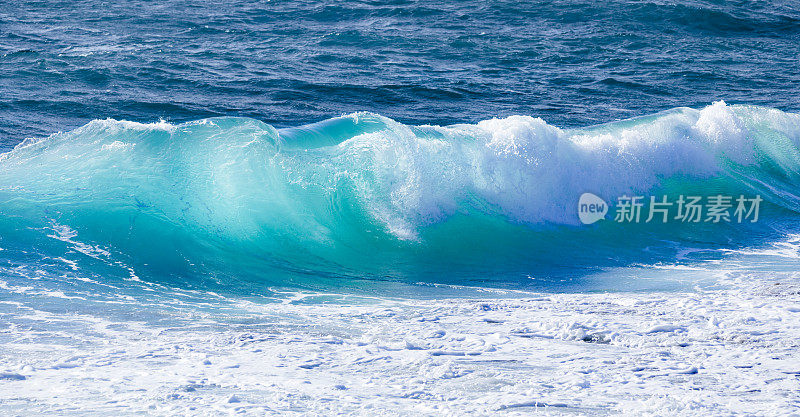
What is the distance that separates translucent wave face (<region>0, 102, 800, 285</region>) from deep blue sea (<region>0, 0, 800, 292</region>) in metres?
0.02

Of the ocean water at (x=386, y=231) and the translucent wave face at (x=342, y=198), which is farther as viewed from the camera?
the translucent wave face at (x=342, y=198)

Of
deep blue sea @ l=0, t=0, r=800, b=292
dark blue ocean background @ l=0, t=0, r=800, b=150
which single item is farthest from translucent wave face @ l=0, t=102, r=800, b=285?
dark blue ocean background @ l=0, t=0, r=800, b=150

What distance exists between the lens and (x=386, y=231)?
721 cm

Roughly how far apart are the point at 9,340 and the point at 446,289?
284 centimetres

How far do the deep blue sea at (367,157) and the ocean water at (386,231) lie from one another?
32 mm

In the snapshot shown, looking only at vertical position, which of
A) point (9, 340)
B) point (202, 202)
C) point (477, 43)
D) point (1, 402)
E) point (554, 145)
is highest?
point (477, 43)

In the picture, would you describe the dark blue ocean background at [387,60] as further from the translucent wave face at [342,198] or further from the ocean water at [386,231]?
the translucent wave face at [342,198]

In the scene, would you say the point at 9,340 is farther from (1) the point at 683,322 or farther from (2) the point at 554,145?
(2) the point at 554,145

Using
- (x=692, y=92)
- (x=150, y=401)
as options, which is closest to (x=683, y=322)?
(x=150, y=401)

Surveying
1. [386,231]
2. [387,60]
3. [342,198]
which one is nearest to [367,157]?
[342,198]

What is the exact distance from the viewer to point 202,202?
734 cm

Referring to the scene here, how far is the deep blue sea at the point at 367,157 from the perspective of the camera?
6.77 m

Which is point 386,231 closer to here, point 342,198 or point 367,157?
point 342,198

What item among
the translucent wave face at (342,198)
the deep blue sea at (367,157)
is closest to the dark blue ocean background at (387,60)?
the deep blue sea at (367,157)
